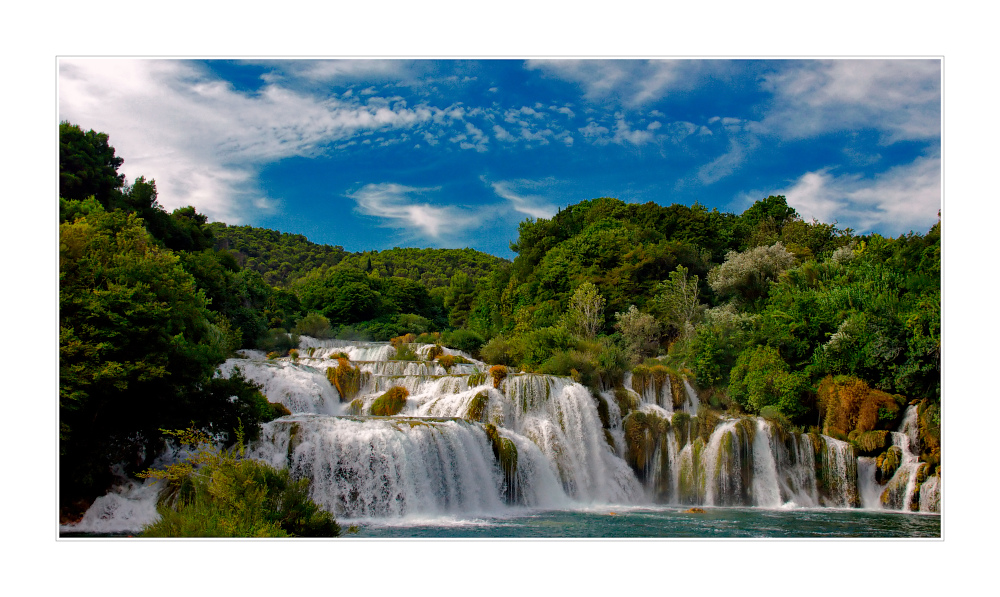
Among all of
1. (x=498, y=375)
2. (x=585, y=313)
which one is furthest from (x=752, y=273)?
(x=498, y=375)

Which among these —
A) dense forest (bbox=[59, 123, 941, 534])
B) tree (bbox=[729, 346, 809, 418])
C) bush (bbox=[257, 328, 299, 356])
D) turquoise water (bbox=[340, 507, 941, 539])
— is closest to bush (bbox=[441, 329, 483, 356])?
dense forest (bbox=[59, 123, 941, 534])

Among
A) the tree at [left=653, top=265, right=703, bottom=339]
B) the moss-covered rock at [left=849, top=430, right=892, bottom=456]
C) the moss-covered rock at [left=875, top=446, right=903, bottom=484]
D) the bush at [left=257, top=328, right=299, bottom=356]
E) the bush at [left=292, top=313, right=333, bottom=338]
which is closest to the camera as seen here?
the moss-covered rock at [left=875, top=446, right=903, bottom=484]

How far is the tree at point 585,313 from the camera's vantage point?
93.0 ft

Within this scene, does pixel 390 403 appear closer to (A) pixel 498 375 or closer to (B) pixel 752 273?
(A) pixel 498 375

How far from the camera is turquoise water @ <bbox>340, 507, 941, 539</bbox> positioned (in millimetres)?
11438

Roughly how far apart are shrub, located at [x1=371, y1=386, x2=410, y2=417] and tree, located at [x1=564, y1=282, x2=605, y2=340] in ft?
37.2

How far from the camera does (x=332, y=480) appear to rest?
13.2 m

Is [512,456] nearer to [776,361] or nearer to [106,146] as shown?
[776,361]

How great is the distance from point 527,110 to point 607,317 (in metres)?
19.0

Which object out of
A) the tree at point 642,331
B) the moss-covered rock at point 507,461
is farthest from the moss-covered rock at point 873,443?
the tree at point 642,331

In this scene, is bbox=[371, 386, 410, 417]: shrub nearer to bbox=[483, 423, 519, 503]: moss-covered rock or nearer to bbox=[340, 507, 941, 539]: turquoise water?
bbox=[483, 423, 519, 503]: moss-covered rock

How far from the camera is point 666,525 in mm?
12836

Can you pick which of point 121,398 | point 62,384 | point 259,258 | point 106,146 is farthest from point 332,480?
point 259,258

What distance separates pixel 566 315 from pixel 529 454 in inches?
547
